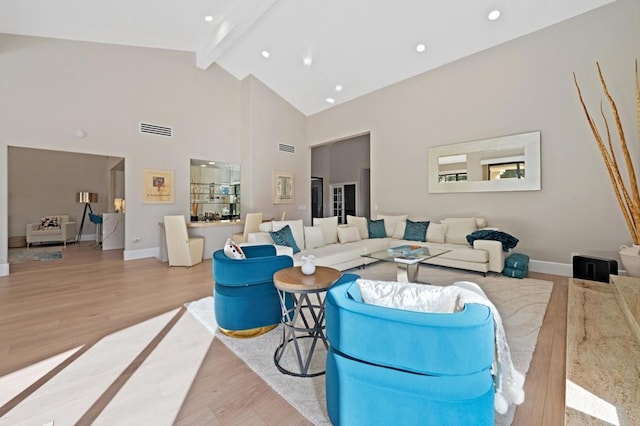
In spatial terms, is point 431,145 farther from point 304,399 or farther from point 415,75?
point 304,399

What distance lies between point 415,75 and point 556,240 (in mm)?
4235

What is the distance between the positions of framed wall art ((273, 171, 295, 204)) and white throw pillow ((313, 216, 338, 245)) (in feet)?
10.0

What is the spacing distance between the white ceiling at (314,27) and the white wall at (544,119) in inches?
13.2

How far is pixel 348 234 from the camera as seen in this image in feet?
18.2

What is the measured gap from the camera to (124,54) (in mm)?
5992

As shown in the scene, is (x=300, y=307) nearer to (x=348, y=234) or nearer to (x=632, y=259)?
(x=348, y=234)

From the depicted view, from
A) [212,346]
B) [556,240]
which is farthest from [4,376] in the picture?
[556,240]

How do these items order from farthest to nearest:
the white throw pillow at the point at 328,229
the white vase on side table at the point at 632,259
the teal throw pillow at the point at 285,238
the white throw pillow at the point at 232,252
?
the white throw pillow at the point at 328,229 → the teal throw pillow at the point at 285,238 → the white vase on side table at the point at 632,259 → the white throw pillow at the point at 232,252

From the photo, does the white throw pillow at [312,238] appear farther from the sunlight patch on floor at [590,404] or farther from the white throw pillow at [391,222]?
the sunlight patch on floor at [590,404]

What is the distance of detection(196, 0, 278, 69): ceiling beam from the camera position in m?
4.98

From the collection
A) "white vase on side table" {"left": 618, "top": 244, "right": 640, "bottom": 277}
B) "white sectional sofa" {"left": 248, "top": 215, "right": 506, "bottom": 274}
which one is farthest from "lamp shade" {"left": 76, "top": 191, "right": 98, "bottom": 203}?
"white vase on side table" {"left": 618, "top": 244, "right": 640, "bottom": 277}

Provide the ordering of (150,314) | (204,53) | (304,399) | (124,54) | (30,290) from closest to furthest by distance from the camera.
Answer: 1. (304,399)
2. (150,314)
3. (30,290)
4. (124,54)
5. (204,53)

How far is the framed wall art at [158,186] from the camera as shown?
633 centimetres

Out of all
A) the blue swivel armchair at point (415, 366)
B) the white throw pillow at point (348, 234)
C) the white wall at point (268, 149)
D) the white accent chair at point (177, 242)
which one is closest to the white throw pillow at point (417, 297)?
the blue swivel armchair at point (415, 366)
